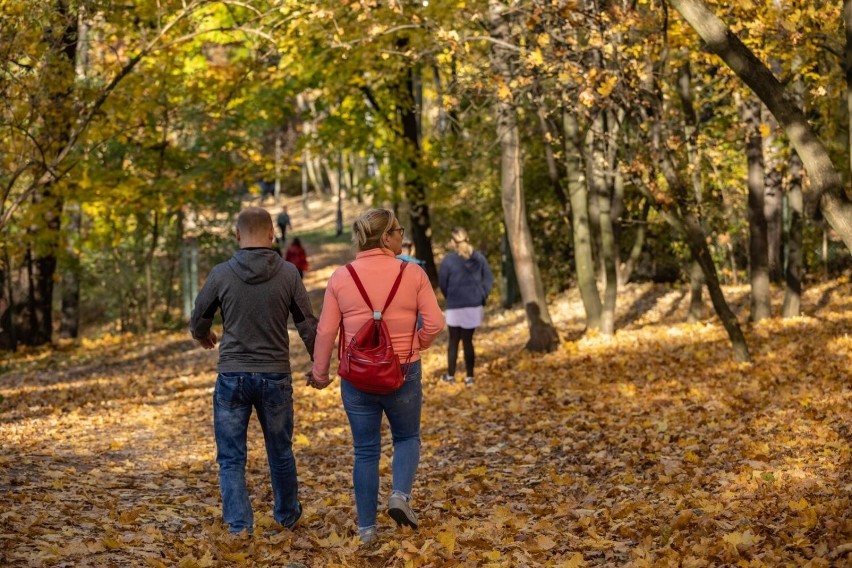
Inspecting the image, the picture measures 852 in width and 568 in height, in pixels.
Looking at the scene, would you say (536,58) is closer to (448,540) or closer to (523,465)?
(523,465)

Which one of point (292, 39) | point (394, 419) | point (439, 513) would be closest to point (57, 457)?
point (439, 513)

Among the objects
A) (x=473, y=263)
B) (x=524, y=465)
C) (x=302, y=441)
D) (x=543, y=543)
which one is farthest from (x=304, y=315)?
(x=473, y=263)

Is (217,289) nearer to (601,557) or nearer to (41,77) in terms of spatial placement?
(601,557)

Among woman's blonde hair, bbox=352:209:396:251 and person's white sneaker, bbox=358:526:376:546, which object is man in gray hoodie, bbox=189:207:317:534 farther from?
person's white sneaker, bbox=358:526:376:546

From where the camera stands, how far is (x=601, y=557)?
6000 millimetres

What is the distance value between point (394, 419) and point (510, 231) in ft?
34.4

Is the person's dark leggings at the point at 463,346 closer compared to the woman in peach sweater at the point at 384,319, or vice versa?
the woman in peach sweater at the point at 384,319

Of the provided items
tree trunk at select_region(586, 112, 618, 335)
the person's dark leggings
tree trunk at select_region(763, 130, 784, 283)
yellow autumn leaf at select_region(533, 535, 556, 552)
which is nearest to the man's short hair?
yellow autumn leaf at select_region(533, 535, 556, 552)

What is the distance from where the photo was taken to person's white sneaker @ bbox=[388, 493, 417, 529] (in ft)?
20.2

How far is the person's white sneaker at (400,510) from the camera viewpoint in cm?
616

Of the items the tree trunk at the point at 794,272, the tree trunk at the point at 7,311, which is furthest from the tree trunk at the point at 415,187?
the tree trunk at the point at 7,311

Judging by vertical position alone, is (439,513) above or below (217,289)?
below

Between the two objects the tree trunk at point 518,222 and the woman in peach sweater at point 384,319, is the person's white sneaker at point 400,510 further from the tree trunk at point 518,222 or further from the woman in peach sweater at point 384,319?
the tree trunk at point 518,222

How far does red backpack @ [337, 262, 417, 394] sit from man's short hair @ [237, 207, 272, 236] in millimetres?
760
